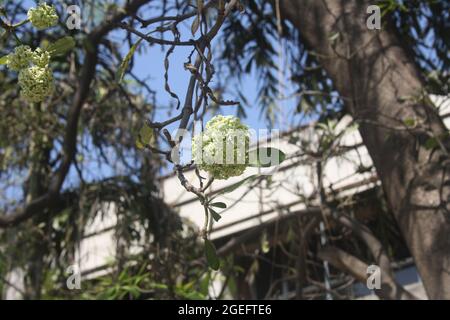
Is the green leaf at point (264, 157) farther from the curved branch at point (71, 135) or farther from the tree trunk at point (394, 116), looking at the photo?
the curved branch at point (71, 135)

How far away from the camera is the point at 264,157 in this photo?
1329 millimetres

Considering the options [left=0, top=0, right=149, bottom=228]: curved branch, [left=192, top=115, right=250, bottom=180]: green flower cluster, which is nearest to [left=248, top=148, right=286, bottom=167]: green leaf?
[left=192, top=115, right=250, bottom=180]: green flower cluster

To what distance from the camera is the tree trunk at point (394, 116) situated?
119 inches

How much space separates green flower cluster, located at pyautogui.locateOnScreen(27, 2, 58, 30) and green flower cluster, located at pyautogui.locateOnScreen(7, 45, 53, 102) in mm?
55

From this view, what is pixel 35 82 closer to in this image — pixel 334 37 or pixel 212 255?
pixel 212 255

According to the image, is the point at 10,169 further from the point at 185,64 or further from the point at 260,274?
the point at 185,64

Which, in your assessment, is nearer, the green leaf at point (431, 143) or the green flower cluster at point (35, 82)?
the green flower cluster at point (35, 82)

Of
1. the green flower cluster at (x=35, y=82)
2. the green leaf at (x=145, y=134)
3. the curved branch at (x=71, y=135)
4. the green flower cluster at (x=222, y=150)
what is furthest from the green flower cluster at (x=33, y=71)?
the curved branch at (x=71, y=135)

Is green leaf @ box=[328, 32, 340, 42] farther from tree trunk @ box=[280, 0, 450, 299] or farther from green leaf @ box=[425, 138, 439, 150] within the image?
green leaf @ box=[425, 138, 439, 150]

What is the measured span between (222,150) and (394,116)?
209 cm

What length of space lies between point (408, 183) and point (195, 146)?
198 centimetres

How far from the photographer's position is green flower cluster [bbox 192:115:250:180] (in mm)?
1283

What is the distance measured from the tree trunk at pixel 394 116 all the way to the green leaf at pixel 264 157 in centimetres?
181

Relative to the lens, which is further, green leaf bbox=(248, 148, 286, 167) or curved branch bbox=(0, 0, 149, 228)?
curved branch bbox=(0, 0, 149, 228)
